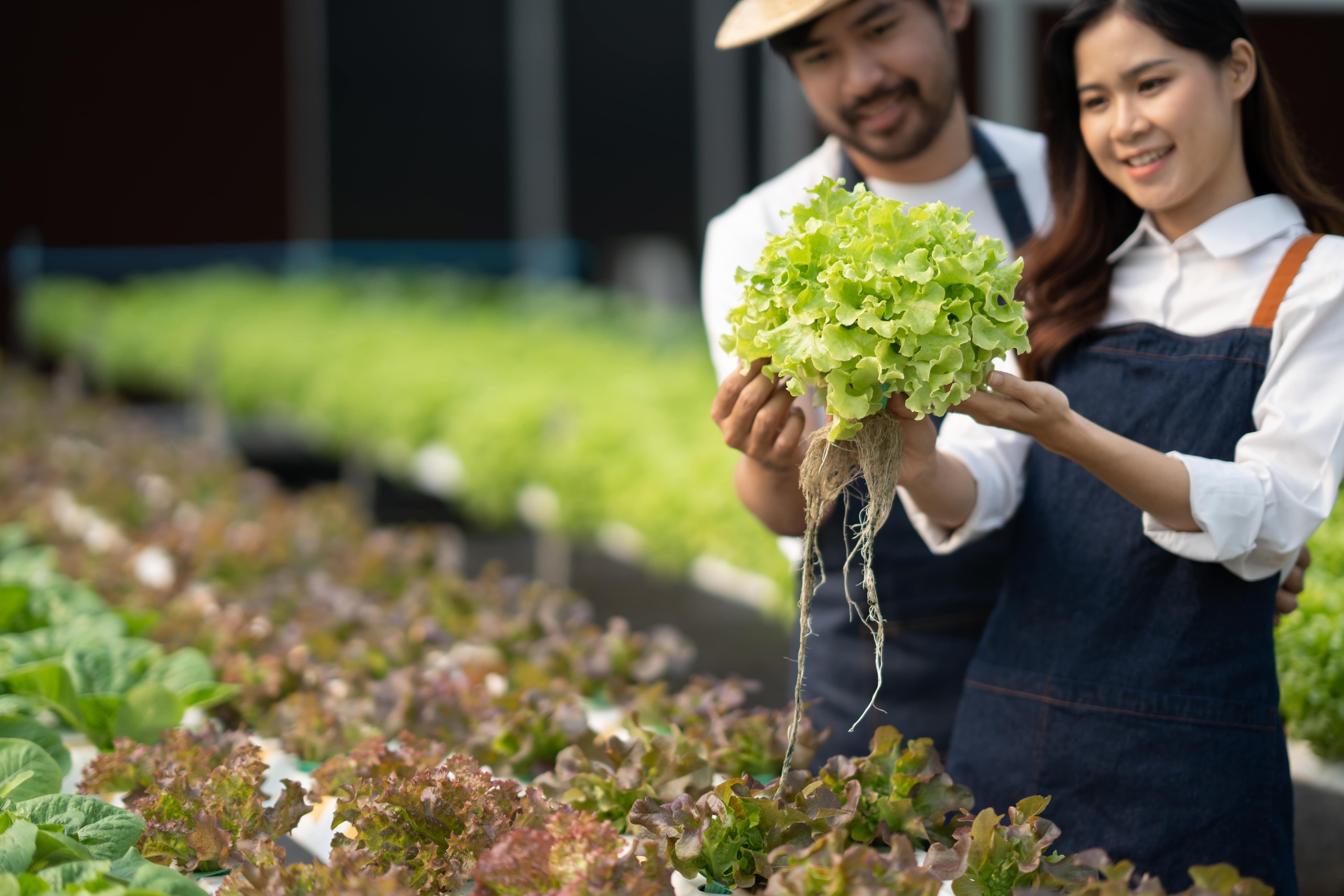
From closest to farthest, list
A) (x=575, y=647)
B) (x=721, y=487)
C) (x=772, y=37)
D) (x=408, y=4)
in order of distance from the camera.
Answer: (x=772, y=37) → (x=575, y=647) → (x=721, y=487) → (x=408, y=4)

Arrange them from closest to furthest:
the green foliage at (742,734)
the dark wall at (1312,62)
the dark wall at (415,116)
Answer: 1. the green foliage at (742,734)
2. the dark wall at (1312,62)
3. the dark wall at (415,116)

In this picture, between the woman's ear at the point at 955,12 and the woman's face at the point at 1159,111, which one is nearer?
the woman's face at the point at 1159,111

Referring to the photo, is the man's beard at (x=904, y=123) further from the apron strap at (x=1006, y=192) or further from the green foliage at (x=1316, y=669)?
the green foliage at (x=1316, y=669)

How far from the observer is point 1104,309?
1.97 metres

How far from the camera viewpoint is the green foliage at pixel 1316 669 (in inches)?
101

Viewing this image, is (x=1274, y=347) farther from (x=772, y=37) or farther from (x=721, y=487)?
(x=721, y=487)

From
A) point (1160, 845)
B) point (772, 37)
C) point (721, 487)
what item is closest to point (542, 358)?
point (721, 487)

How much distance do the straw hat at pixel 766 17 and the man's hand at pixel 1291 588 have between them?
1173 millimetres

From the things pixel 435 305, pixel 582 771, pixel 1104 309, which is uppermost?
pixel 1104 309

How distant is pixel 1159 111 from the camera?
175cm

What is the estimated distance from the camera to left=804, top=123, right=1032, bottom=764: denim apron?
235cm

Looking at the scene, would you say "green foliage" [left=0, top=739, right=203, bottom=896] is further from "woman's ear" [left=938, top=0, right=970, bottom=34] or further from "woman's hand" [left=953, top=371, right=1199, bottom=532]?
"woman's ear" [left=938, top=0, right=970, bottom=34]

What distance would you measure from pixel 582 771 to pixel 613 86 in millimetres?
13520

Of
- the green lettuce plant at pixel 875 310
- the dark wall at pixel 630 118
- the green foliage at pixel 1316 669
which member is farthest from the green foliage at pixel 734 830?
the dark wall at pixel 630 118
